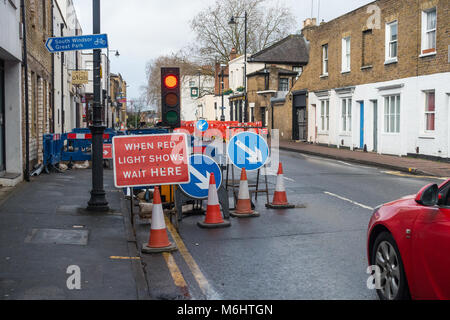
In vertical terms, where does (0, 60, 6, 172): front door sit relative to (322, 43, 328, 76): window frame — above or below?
below

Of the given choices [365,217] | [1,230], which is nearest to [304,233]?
[365,217]

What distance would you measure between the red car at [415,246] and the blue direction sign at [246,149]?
5997 millimetres

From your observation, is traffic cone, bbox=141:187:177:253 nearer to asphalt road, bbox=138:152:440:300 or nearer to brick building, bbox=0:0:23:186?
asphalt road, bbox=138:152:440:300

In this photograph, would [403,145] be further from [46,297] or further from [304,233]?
[46,297]

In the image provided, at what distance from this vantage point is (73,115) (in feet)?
129

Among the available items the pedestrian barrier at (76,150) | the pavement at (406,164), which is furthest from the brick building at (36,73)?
the pavement at (406,164)

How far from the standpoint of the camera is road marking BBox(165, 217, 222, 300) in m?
5.50

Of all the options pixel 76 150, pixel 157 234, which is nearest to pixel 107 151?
pixel 76 150

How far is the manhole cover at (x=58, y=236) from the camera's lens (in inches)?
294

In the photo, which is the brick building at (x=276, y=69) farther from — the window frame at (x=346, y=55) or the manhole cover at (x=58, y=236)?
the manhole cover at (x=58, y=236)

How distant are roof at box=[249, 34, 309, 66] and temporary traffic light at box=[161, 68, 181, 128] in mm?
42120

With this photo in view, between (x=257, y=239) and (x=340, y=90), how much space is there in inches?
942

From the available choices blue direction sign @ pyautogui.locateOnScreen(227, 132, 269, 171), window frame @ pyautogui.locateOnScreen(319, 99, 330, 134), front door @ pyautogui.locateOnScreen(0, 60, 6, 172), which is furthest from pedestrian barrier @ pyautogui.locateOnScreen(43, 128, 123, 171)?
window frame @ pyautogui.locateOnScreen(319, 99, 330, 134)

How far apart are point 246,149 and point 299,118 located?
27998 millimetres
